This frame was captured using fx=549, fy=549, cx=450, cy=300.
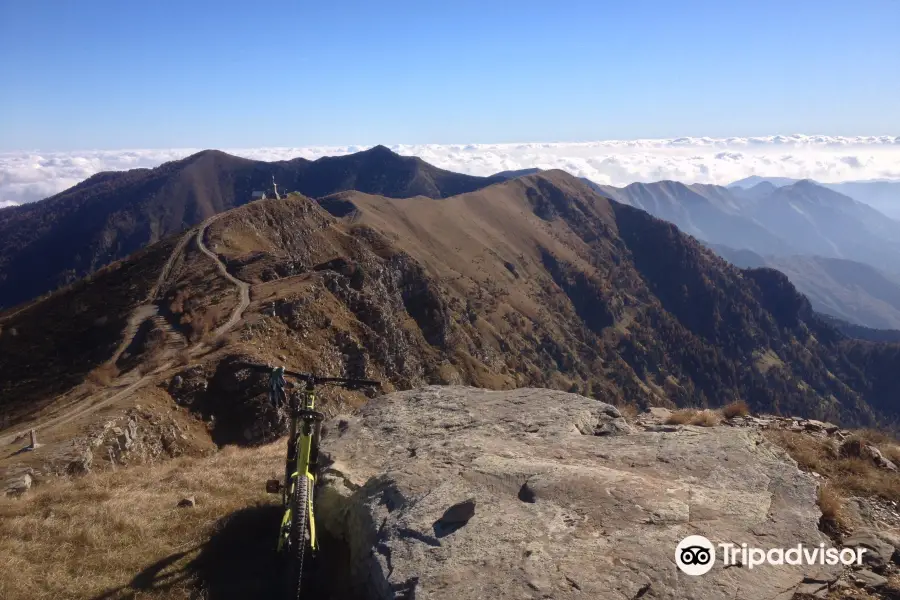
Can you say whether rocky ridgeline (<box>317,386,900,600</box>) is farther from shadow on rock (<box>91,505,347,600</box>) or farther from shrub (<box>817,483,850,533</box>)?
shadow on rock (<box>91,505,347,600</box>)

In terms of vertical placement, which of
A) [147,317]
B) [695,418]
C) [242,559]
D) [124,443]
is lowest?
[124,443]

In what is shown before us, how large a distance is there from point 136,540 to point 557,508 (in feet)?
25.9

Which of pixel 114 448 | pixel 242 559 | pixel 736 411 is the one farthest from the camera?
pixel 114 448

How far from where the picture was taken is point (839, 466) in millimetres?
11172

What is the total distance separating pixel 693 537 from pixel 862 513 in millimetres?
4077

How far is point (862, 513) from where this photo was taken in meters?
9.35

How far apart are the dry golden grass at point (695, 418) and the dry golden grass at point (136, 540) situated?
10.2m

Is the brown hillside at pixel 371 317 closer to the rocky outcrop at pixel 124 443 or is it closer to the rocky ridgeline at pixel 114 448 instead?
the rocky outcrop at pixel 124 443

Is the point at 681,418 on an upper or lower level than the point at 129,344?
upper

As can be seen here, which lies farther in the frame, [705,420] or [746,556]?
[705,420]

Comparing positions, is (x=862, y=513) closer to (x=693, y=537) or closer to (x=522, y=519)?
(x=693, y=537)

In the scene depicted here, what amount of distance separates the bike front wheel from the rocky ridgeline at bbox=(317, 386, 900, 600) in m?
1.04

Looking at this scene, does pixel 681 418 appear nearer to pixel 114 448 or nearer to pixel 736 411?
pixel 736 411

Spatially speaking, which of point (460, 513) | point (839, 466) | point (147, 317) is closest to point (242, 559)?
point (460, 513)
